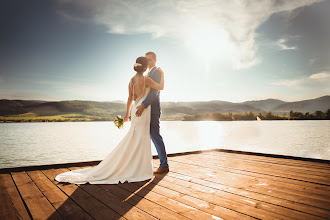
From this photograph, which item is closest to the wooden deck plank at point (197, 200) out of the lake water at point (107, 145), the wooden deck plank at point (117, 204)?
the wooden deck plank at point (117, 204)

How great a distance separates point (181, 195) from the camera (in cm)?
265

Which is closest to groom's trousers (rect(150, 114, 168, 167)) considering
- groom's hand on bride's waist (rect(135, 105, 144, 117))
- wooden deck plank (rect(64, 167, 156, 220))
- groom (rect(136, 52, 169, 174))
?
groom (rect(136, 52, 169, 174))

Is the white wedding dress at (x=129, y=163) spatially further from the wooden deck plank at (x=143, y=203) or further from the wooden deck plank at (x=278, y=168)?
the wooden deck plank at (x=278, y=168)

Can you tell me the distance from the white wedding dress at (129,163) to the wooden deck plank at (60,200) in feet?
0.82

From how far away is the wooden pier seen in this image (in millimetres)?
2119

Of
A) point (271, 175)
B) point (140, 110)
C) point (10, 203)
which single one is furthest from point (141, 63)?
point (271, 175)

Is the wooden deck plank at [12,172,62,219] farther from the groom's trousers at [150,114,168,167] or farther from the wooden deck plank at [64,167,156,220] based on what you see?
the groom's trousers at [150,114,168,167]

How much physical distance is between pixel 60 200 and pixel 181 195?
141 cm

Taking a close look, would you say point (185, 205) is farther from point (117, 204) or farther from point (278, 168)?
point (278, 168)

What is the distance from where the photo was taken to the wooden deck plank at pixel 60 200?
6.89 feet

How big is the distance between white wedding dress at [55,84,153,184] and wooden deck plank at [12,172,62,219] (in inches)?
16.9

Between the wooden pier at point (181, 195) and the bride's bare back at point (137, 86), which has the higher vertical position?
the bride's bare back at point (137, 86)

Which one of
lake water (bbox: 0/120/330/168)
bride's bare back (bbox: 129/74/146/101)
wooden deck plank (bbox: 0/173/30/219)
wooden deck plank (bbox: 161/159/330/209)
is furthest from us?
lake water (bbox: 0/120/330/168)

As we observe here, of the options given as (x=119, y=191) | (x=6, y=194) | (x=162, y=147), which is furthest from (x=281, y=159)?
(x=6, y=194)
